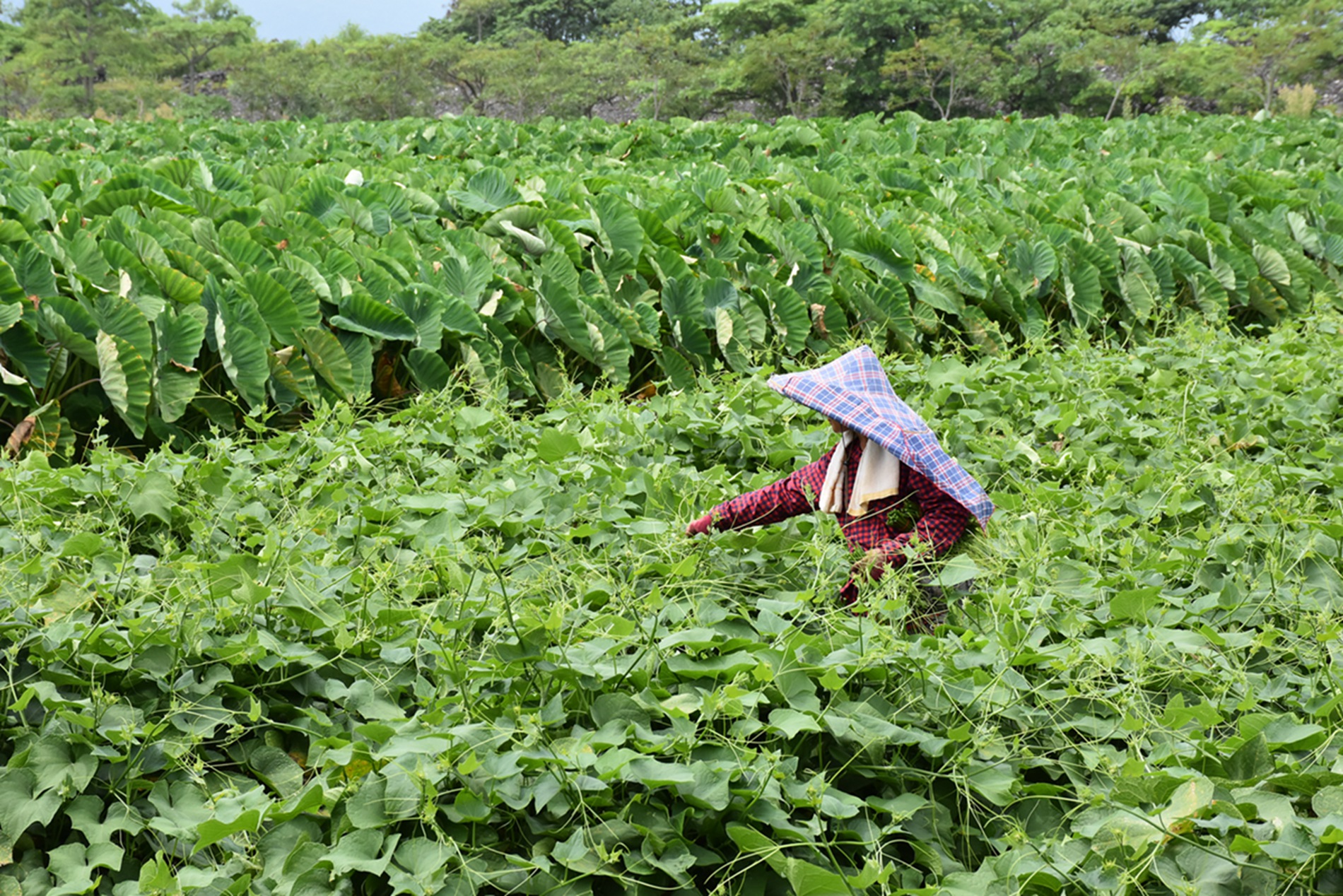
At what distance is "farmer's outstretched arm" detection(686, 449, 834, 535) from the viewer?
2.42 metres

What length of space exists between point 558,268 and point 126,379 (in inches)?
65.5

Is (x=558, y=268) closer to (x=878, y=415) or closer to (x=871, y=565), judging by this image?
(x=878, y=415)

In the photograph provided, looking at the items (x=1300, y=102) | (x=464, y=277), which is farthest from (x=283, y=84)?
(x=464, y=277)

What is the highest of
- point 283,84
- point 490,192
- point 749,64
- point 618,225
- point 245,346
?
point 283,84

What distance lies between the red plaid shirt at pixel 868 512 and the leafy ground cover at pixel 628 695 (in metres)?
0.06

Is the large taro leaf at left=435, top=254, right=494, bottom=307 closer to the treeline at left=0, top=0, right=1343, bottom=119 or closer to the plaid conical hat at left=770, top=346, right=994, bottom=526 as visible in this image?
the plaid conical hat at left=770, top=346, right=994, bottom=526

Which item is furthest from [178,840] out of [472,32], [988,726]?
[472,32]

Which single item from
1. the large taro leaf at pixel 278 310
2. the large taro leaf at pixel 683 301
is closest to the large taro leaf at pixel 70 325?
the large taro leaf at pixel 278 310

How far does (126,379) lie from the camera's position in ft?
10.9

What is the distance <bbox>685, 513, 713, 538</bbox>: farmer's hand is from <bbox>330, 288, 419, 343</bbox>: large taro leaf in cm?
178

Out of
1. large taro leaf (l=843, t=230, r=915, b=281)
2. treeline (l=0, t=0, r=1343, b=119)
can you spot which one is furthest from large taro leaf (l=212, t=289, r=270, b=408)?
treeline (l=0, t=0, r=1343, b=119)

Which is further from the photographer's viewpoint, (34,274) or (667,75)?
(667,75)

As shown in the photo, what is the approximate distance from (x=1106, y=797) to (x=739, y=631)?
2.21ft

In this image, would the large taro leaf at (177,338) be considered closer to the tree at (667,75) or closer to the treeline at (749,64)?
the treeline at (749,64)
